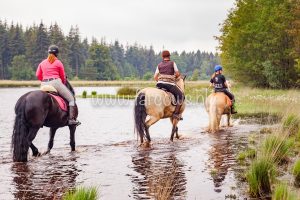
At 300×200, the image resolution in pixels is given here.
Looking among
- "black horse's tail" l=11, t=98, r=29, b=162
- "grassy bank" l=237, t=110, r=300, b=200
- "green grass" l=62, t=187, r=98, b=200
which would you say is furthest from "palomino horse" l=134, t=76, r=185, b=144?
"green grass" l=62, t=187, r=98, b=200

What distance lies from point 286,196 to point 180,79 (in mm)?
8859

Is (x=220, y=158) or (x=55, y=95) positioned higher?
(x=55, y=95)

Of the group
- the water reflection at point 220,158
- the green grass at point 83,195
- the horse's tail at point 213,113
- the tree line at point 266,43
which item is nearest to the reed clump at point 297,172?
the water reflection at point 220,158

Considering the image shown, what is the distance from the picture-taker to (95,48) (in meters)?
128

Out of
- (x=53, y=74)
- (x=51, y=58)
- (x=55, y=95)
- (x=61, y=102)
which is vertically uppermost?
(x=51, y=58)

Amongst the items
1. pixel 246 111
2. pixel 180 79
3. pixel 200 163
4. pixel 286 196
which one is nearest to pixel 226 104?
pixel 180 79

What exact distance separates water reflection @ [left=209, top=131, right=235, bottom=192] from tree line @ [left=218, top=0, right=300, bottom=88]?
22.2 metres

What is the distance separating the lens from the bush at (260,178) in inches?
251

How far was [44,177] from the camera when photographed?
788 centimetres

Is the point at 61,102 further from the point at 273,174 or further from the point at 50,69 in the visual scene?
the point at 273,174

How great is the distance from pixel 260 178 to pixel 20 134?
18.2 feet

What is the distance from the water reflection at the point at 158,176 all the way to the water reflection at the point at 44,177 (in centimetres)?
129

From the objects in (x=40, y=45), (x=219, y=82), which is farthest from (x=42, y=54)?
(x=219, y=82)

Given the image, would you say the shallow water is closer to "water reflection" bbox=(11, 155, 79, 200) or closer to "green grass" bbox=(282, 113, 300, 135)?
"water reflection" bbox=(11, 155, 79, 200)
